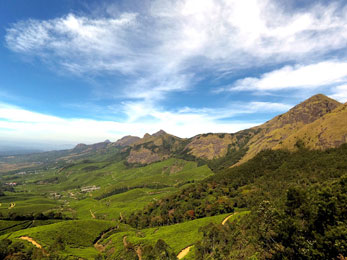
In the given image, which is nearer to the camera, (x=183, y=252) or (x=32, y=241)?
(x=183, y=252)

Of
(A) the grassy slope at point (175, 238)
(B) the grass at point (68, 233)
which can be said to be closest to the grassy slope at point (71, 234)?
(B) the grass at point (68, 233)

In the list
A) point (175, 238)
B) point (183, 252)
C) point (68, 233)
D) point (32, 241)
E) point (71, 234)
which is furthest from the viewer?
point (71, 234)

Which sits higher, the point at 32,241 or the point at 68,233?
the point at 32,241

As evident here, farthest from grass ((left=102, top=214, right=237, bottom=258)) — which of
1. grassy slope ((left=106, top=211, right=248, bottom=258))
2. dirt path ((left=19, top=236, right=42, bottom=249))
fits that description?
dirt path ((left=19, top=236, right=42, bottom=249))

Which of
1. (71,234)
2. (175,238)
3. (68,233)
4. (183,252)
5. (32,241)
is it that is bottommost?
(71,234)

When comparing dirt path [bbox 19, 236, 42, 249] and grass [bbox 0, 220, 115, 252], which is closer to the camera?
dirt path [bbox 19, 236, 42, 249]

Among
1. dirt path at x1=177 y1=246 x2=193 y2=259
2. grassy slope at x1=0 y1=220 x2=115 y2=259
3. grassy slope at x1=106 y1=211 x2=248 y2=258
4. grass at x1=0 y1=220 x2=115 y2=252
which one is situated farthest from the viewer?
grass at x1=0 y1=220 x2=115 y2=252

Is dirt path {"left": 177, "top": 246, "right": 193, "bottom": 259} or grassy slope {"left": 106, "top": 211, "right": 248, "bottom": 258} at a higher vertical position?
dirt path {"left": 177, "top": 246, "right": 193, "bottom": 259}

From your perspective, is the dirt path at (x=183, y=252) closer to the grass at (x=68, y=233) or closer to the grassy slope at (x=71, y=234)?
the grassy slope at (x=71, y=234)

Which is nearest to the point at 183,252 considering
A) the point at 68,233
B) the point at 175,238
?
the point at 175,238

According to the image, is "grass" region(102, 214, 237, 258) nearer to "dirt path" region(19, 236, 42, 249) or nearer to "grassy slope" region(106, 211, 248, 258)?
"grassy slope" region(106, 211, 248, 258)

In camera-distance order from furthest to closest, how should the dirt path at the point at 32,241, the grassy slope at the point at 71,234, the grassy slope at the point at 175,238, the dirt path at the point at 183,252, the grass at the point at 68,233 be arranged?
the grass at the point at 68,233, the grassy slope at the point at 71,234, the grassy slope at the point at 175,238, the dirt path at the point at 32,241, the dirt path at the point at 183,252

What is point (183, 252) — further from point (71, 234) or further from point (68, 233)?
point (68, 233)

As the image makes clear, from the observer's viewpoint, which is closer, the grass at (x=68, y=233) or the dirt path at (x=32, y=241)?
the dirt path at (x=32, y=241)
